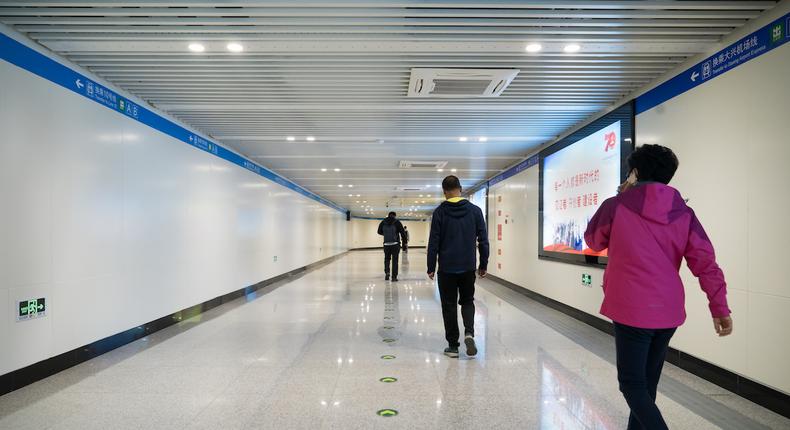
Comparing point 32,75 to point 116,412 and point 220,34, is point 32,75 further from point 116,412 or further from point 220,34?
point 116,412

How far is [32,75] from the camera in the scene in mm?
3428

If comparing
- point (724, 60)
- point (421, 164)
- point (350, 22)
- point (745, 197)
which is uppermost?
point (350, 22)

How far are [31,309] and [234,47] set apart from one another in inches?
99.3

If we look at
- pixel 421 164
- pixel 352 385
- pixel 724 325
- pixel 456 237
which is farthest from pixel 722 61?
pixel 421 164

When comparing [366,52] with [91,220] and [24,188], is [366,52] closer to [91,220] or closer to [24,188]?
[24,188]

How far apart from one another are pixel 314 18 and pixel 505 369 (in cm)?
308

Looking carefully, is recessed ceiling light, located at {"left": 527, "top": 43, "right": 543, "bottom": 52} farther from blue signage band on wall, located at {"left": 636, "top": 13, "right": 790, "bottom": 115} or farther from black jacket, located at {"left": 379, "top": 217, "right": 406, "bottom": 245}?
black jacket, located at {"left": 379, "top": 217, "right": 406, "bottom": 245}

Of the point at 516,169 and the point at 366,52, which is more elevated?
the point at 366,52

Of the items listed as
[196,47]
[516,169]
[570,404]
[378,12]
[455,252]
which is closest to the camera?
[570,404]

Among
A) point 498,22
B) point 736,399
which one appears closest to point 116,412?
point 498,22

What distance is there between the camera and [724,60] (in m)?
3.35

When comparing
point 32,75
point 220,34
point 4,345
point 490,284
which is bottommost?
point 490,284

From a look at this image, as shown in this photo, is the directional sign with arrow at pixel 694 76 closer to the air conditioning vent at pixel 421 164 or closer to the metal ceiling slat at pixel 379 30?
the metal ceiling slat at pixel 379 30

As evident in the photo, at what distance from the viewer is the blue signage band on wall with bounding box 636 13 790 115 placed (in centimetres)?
285
